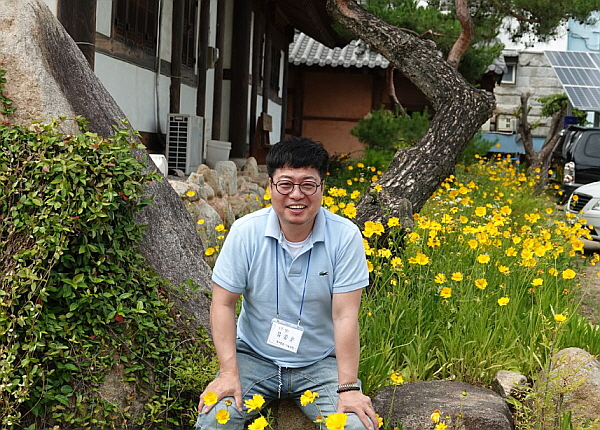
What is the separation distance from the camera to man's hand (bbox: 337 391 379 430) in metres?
2.53

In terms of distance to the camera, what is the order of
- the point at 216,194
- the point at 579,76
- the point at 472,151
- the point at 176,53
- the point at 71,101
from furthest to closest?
1. the point at 579,76
2. the point at 472,151
3. the point at 176,53
4. the point at 216,194
5. the point at 71,101

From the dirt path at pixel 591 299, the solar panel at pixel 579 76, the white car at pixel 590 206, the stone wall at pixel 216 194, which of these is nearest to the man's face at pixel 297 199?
the dirt path at pixel 591 299

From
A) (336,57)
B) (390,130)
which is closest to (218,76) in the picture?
(390,130)

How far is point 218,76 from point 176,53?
1.79 metres

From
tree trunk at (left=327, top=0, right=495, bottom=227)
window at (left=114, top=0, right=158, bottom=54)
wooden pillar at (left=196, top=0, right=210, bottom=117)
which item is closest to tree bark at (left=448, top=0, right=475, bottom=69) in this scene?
tree trunk at (left=327, top=0, right=495, bottom=227)

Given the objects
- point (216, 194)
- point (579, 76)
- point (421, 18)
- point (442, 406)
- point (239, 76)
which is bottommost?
point (216, 194)

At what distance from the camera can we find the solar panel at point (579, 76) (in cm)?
1700

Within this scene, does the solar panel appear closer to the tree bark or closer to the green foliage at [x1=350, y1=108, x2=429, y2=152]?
the green foliage at [x1=350, y1=108, x2=429, y2=152]

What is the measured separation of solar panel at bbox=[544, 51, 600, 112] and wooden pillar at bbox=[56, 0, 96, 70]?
13.0m

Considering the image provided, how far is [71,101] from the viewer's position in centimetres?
319

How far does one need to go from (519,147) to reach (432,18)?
42.2 ft

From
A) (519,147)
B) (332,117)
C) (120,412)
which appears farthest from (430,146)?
(519,147)

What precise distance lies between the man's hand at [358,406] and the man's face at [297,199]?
561mm

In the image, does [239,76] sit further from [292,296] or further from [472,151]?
[292,296]
